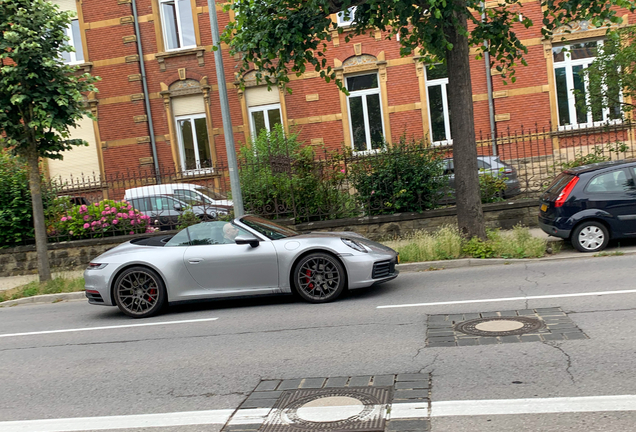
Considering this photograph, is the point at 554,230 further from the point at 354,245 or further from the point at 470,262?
the point at 354,245

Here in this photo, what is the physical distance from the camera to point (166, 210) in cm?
1520

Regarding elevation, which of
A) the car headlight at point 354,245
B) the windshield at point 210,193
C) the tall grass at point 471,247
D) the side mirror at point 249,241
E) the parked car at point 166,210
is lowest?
the tall grass at point 471,247

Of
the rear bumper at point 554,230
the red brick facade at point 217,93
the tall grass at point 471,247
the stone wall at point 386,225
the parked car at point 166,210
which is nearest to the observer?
the rear bumper at point 554,230

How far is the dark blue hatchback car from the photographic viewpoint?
1032cm

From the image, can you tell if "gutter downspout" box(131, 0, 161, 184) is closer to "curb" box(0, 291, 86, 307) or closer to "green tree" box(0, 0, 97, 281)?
"green tree" box(0, 0, 97, 281)

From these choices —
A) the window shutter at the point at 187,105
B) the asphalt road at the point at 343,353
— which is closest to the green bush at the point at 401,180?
the asphalt road at the point at 343,353

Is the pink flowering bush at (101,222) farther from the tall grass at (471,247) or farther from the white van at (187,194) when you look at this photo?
the tall grass at (471,247)

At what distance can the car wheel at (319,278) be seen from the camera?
8359 millimetres

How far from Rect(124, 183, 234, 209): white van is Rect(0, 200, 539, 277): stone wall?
156cm

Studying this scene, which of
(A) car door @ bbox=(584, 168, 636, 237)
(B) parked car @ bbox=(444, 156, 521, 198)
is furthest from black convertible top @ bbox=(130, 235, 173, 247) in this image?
(B) parked car @ bbox=(444, 156, 521, 198)

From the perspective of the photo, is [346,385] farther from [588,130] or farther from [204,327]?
[588,130]

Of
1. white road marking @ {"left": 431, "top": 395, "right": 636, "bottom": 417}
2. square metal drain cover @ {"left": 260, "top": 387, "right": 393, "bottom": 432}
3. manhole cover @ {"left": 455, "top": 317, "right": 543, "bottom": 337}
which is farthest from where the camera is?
manhole cover @ {"left": 455, "top": 317, "right": 543, "bottom": 337}

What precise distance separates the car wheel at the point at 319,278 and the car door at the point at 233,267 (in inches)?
14.3

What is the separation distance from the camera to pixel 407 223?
45.1ft
